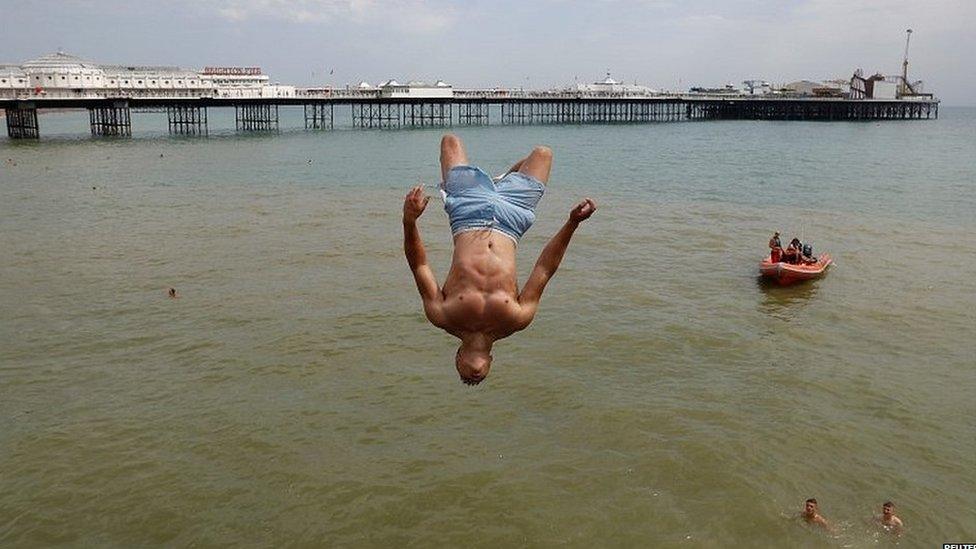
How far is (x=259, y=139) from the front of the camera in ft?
266

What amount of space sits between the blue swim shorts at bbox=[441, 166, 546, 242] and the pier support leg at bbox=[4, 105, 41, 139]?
78602 millimetres

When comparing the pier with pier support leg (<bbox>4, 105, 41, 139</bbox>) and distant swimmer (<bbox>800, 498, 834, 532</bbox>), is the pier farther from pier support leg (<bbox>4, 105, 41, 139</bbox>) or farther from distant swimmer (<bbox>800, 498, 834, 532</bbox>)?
distant swimmer (<bbox>800, 498, 834, 532</bbox>)

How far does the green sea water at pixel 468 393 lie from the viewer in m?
9.84

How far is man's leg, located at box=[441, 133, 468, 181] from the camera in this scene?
19.4 feet

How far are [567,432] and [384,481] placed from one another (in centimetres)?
319

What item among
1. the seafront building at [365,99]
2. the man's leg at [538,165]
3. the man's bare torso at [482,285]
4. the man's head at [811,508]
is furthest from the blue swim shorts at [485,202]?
the seafront building at [365,99]

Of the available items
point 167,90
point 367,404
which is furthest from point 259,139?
point 367,404

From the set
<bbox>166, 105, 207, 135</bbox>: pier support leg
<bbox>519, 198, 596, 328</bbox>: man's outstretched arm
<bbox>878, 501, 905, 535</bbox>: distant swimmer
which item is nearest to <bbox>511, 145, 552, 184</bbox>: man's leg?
<bbox>519, 198, 596, 328</bbox>: man's outstretched arm

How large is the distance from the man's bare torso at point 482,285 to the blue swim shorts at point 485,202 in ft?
0.37

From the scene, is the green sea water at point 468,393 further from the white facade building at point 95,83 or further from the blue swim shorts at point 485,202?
the white facade building at point 95,83

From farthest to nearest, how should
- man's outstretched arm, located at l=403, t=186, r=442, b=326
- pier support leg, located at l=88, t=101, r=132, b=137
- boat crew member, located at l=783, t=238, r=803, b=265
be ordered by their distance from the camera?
pier support leg, located at l=88, t=101, r=132, b=137 → boat crew member, located at l=783, t=238, r=803, b=265 → man's outstretched arm, located at l=403, t=186, r=442, b=326

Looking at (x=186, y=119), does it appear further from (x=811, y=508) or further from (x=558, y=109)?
(x=811, y=508)

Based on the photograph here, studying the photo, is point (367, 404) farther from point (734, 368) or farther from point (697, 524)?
point (734, 368)

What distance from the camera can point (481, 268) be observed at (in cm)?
524
